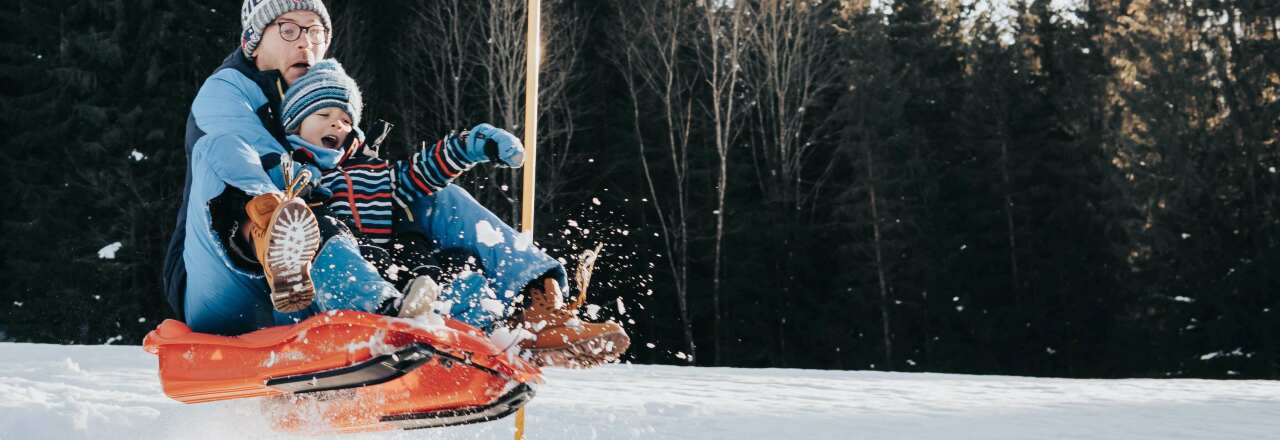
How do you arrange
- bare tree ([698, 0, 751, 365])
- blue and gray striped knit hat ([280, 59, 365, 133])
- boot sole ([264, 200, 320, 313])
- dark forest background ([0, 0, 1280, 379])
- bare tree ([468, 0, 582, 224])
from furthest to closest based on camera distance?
1. bare tree ([698, 0, 751, 365])
2. bare tree ([468, 0, 582, 224])
3. dark forest background ([0, 0, 1280, 379])
4. blue and gray striped knit hat ([280, 59, 365, 133])
5. boot sole ([264, 200, 320, 313])

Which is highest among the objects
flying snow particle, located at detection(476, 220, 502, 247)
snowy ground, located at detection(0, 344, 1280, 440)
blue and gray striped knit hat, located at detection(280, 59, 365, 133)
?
blue and gray striped knit hat, located at detection(280, 59, 365, 133)

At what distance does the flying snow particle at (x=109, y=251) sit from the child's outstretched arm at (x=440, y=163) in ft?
43.7

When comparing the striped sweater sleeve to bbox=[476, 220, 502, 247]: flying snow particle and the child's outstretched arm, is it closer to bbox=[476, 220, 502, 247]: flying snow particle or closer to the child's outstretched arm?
the child's outstretched arm

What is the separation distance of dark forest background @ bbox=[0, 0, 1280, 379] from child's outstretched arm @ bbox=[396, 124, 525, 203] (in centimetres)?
1302

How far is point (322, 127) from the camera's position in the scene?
323cm

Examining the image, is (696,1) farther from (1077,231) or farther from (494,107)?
(1077,231)

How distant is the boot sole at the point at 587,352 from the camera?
10.6 ft

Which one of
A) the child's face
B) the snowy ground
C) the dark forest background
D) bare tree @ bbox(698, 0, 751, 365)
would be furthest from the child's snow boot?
bare tree @ bbox(698, 0, 751, 365)

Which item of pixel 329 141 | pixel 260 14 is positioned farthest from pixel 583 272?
pixel 260 14

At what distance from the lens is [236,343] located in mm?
3057

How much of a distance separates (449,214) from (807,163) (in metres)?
17.8

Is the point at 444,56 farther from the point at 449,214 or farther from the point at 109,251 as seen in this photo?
the point at 449,214

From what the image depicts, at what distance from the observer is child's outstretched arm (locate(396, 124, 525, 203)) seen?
11.3 ft

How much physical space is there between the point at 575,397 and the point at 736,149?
13.8 meters
